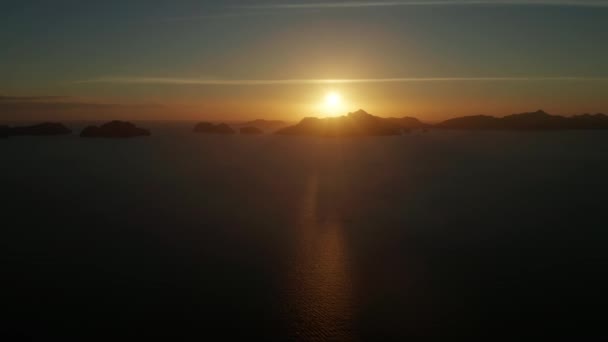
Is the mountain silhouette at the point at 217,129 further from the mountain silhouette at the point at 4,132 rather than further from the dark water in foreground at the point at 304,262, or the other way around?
the dark water in foreground at the point at 304,262

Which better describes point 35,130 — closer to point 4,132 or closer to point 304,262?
point 4,132

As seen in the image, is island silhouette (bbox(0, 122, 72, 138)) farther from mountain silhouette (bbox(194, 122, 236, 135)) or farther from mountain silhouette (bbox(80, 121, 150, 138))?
mountain silhouette (bbox(194, 122, 236, 135))

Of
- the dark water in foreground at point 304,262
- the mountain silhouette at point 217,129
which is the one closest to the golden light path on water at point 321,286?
the dark water in foreground at point 304,262

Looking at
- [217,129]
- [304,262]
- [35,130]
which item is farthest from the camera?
[217,129]

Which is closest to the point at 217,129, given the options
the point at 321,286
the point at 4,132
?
the point at 4,132

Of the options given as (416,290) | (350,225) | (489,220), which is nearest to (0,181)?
(350,225)

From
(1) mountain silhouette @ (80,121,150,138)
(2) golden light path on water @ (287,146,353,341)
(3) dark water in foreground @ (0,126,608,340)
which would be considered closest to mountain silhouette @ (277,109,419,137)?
(1) mountain silhouette @ (80,121,150,138)
